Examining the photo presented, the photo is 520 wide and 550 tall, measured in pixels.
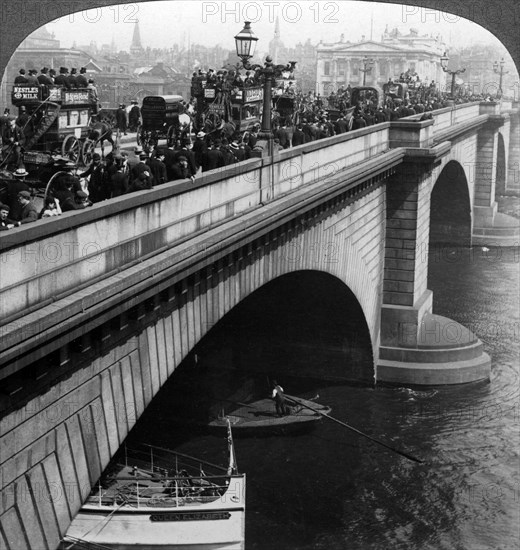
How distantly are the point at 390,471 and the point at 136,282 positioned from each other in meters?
16.5

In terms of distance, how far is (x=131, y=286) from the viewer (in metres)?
14.1

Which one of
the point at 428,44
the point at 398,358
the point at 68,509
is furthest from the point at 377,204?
the point at 428,44

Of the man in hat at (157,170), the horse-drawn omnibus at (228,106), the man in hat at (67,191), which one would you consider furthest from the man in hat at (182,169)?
the horse-drawn omnibus at (228,106)

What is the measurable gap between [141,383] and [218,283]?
380 cm

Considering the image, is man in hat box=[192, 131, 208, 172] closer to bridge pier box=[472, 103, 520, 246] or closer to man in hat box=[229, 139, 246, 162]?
man in hat box=[229, 139, 246, 162]

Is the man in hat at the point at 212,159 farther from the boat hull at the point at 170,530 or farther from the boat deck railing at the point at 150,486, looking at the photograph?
the boat hull at the point at 170,530

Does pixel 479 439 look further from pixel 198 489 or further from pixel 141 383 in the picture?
pixel 141 383

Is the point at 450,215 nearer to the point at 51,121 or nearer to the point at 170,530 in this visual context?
the point at 170,530

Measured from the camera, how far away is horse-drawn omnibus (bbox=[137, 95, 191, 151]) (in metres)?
26.2

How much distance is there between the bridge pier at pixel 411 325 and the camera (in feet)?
116

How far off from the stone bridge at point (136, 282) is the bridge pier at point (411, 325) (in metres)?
1.41

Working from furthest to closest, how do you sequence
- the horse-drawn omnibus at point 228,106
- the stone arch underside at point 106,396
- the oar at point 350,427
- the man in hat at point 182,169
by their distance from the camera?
the oar at point 350,427 < the horse-drawn omnibus at point 228,106 < the man in hat at point 182,169 < the stone arch underside at point 106,396

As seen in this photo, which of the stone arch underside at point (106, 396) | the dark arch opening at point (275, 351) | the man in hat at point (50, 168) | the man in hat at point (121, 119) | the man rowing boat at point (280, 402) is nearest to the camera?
the stone arch underside at point (106, 396)

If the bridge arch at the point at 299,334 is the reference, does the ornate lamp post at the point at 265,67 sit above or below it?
above
